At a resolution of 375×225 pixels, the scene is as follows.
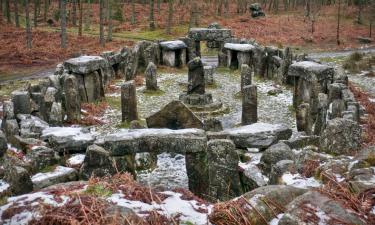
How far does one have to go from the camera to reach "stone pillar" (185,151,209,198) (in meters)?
9.64

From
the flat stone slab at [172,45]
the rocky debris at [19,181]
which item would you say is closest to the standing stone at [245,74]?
the flat stone slab at [172,45]

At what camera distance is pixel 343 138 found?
394 inches

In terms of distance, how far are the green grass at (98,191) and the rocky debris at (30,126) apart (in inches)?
272

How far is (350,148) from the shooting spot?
9953 mm

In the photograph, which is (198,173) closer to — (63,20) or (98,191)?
(98,191)

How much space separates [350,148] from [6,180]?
6918 millimetres

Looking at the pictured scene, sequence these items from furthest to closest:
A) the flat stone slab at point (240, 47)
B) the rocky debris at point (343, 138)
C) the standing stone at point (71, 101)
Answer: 1. the flat stone slab at point (240, 47)
2. the standing stone at point (71, 101)
3. the rocky debris at point (343, 138)

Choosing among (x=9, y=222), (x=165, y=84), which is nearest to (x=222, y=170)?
(x=9, y=222)

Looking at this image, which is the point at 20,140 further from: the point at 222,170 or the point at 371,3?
Result: the point at 371,3

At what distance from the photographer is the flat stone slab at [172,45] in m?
27.1

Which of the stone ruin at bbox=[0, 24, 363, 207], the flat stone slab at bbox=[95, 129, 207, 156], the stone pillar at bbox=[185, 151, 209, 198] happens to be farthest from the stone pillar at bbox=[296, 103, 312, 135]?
the stone pillar at bbox=[185, 151, 209, 198]

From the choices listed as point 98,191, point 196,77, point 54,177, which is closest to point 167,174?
point 54,177

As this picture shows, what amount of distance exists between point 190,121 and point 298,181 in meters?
6.68

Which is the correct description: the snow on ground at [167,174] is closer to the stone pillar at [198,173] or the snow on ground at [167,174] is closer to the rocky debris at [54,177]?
the stone pillar at [198,173]
